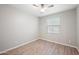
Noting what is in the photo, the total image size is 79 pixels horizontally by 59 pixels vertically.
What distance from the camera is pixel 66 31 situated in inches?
63.6

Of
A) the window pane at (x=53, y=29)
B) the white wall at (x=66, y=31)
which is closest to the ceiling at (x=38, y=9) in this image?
the white wall at (x=66, y=31)

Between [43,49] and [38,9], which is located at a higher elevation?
[38,9]

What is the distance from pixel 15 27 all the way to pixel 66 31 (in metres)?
0.91

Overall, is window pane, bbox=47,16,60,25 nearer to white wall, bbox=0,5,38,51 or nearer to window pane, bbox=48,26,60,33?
window pane, bbox=48,26,60,33

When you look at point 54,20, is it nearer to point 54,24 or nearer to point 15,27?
point 54,24

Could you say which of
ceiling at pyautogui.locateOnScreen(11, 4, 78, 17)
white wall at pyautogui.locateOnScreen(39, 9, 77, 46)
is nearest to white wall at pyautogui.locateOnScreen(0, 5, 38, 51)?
ceiling at pyautogui.locateOnScreen(11, 4, 78, 17)

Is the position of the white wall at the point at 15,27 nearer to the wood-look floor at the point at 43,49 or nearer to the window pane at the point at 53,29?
the wood-look floor at the point at 43,49

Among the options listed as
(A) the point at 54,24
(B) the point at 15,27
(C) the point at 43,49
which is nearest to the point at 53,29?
(A) the point at 54,24
